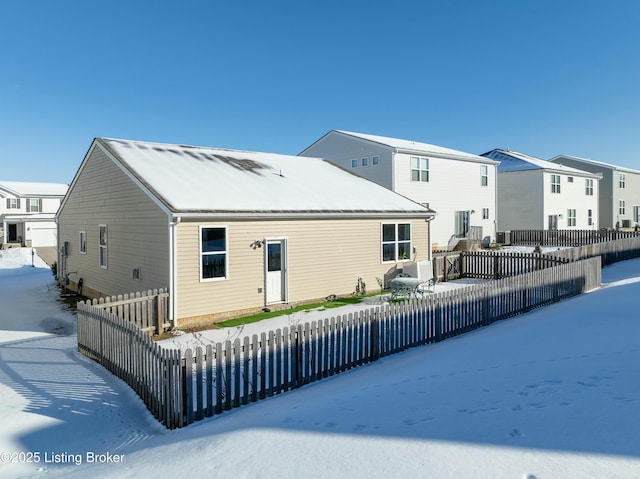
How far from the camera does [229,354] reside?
684 cm

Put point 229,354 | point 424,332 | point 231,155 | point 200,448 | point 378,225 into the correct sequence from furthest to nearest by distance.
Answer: point 231,155 < point 378,225 < point 424,332 < point 229,354 < point 200,448

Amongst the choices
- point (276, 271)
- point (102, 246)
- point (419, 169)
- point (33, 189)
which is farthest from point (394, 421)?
point (33, 189)

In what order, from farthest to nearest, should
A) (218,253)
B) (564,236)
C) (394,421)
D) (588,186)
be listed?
(588,186)
(564,236)
(218,253)
(394,421)

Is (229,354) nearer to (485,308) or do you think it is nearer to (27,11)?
(485,308)

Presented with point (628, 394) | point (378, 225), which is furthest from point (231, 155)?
point (628, 394)

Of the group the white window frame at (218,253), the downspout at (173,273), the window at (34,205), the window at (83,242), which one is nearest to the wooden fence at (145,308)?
the downspout at (173,273)

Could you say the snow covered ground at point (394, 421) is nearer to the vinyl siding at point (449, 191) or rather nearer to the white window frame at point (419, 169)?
the vinyl siding at point (449, 191)

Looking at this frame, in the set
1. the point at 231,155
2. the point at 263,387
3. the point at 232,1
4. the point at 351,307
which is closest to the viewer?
the point at 263,387

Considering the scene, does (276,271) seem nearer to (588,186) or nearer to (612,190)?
(588,186)

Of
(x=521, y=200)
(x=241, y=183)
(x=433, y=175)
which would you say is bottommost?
(x=241, y=183)

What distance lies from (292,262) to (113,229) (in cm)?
686

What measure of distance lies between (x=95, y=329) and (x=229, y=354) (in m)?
4.37

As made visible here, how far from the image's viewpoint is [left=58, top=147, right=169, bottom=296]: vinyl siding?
13328 mm

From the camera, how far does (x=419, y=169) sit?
29312 millimetres
